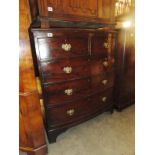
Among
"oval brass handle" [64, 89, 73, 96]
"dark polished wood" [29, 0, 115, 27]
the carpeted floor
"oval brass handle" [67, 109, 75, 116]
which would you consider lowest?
the carpeted floor

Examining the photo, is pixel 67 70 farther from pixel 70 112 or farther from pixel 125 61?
pixel 125 61

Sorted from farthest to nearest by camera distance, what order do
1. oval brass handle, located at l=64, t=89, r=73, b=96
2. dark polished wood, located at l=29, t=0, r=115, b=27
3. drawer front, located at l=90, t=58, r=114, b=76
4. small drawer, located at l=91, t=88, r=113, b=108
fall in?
small drawer, located at l=91, t=88, r=113, b=108 < drawer front, located at l=90, t=58, r=114, b=76 < oval brass handle, located at l=64, t=89, r=73, b=96 < dark polished wood, located at l=29, t=0, r=115, b=27

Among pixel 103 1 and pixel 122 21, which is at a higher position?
pixel 103 1

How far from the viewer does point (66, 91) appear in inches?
55.3

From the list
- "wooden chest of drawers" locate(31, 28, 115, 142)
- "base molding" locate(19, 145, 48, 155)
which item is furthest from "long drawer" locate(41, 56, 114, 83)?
"base molding" locate(19, 145, 48, 155)

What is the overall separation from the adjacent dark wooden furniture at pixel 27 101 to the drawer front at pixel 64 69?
0.56 feet

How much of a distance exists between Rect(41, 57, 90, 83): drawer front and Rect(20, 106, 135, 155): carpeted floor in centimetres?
70

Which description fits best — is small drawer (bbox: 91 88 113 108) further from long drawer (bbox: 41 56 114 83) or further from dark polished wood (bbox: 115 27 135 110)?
long drawer (bbox: 41 56 114 83)

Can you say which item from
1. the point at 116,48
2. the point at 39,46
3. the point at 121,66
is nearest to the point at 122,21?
the point at 116,48

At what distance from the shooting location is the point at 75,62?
4.57 ft

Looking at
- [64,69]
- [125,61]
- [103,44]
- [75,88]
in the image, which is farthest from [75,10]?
[125,61]

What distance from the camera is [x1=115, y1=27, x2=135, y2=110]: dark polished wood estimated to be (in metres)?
1.75
